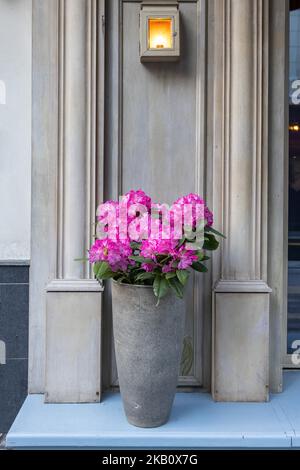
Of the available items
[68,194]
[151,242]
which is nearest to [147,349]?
[151,242]

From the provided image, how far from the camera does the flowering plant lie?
2.68m

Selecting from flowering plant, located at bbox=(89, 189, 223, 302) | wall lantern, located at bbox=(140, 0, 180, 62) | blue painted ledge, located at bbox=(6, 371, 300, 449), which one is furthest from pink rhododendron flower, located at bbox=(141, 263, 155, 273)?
wall lantern, located at bbox=(140, 0, 180, 62)

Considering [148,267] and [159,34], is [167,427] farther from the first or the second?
[159,34]

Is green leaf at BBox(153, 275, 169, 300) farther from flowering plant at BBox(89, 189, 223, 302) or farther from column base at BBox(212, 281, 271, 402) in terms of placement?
column base at BBox(212, 281, 271, 402)

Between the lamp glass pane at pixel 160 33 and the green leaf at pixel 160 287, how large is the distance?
1621 mm

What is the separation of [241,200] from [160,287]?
3.26ft

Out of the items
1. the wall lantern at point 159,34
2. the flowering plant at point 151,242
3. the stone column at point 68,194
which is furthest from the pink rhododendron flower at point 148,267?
the wall lantern at point 159,34

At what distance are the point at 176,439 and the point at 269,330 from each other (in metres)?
1.04

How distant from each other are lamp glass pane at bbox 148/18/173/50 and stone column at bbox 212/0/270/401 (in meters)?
0.33

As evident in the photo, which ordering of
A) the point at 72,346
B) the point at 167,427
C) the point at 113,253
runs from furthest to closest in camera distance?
the point at 72,346 < the point at 167,427 < the point at 113,253

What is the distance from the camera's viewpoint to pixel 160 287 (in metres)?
2.69

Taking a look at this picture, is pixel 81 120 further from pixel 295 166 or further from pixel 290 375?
pixel 290 375

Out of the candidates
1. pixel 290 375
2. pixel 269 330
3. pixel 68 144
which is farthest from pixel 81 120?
pixel 290 375
